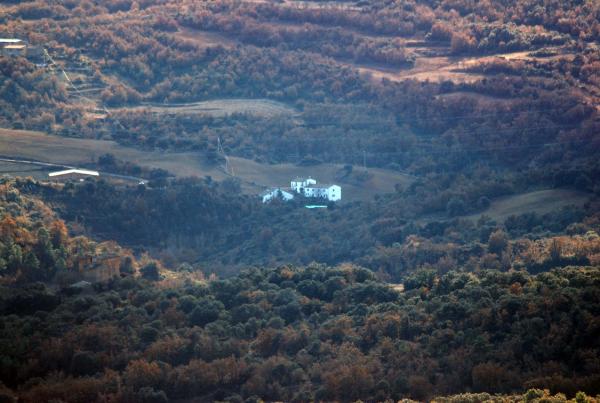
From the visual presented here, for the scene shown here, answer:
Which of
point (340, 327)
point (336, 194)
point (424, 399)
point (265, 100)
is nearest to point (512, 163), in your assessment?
point (336, 194)

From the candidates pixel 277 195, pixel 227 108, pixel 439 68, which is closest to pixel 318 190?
pixel 277 195

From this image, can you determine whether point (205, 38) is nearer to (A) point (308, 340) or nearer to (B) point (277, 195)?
(B) point (277, 195)

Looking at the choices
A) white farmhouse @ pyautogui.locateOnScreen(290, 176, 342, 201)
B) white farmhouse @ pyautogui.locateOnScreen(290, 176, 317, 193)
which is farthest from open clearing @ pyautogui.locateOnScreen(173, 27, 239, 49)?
white farmhouse @ pyautogui.locateOnScreen(290, 176, 342, 201)

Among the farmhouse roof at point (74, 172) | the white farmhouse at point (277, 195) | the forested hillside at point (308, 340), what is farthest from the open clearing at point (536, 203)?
the farmhouse roof at point (74, 172)

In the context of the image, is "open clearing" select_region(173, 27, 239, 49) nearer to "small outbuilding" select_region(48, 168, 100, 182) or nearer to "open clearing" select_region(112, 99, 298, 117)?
"open clearing" select_region(112, 99, 298, 117)

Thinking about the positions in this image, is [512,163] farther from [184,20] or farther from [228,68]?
[184,20]

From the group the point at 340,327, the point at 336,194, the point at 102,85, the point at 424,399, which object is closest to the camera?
the point at 424,399
